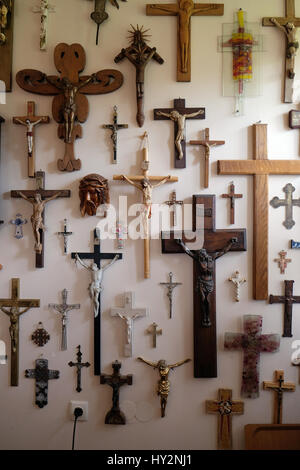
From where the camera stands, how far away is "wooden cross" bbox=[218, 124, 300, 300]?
241 cm

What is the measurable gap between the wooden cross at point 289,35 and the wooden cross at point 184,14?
393 mm

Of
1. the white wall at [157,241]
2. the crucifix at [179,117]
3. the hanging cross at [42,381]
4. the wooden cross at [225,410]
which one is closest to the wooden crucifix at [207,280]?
the white wall at [157,241]

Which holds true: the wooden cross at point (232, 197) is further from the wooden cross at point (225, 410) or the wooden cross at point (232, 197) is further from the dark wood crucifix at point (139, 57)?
the wooden cross at point (225, 410)

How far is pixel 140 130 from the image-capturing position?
8.11ft

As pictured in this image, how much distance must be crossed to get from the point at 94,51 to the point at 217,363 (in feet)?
7.70

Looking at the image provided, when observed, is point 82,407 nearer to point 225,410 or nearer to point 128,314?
point 128,314

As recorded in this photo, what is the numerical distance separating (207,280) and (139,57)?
159 centimetres

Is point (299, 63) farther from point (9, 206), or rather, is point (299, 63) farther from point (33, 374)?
point (33, 374)

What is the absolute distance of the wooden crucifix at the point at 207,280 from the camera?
7.89 feet

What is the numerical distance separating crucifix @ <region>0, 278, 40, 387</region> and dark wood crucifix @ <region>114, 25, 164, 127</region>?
1466 mm

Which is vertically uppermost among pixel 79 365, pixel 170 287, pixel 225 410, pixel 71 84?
pixel 71 84

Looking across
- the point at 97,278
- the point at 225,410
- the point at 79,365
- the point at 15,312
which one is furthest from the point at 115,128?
the point at 225,410

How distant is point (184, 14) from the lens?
2.41 metres

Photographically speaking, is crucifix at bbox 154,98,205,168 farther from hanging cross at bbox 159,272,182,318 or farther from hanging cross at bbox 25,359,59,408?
hanging cross at bbox 25,359,59,408
